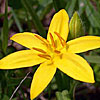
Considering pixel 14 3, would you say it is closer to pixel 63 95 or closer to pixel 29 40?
pixel 29 40

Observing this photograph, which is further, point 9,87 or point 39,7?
point 39,7

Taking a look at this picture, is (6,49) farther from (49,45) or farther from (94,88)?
(94,88)

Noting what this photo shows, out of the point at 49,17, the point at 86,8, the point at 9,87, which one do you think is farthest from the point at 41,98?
the point at 49,17

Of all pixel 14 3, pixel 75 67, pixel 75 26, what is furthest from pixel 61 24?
pixel 14 3

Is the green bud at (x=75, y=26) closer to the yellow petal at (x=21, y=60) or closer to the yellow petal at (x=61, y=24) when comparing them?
the yellow petal at (x=61, y=24)

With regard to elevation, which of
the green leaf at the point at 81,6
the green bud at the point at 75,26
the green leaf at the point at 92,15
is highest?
the green leaf at the point at 81,6

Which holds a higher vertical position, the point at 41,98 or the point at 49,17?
the point at 49,17

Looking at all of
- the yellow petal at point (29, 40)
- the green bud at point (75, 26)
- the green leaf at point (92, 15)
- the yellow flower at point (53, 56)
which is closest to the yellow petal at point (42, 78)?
the yellow flower at point (53, 56)
